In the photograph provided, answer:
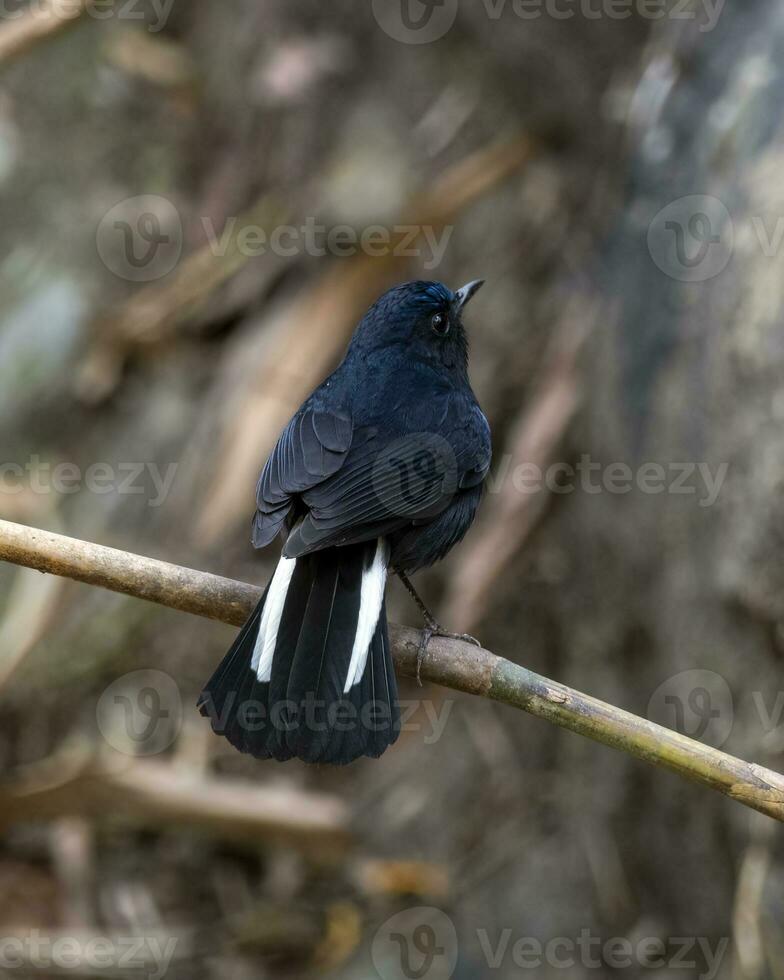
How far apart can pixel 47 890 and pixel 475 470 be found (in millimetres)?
3284

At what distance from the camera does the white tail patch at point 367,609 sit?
3225mm

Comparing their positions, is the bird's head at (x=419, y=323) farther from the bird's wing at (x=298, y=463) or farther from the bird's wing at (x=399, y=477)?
the bird's wing at (x=298, y=463)

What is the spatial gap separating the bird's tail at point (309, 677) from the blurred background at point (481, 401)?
194cm

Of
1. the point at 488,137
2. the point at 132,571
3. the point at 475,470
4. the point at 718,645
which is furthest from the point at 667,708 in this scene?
the point at 488,137

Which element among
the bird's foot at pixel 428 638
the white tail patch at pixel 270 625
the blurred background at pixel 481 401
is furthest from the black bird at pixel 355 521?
the blurred background at pixel 481 401

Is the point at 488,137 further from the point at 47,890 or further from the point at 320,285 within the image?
the point at 47,890

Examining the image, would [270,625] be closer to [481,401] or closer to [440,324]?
[440,324]

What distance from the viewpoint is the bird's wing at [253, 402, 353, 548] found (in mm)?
3621

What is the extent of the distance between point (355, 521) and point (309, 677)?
50 cm

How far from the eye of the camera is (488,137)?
7.66 m

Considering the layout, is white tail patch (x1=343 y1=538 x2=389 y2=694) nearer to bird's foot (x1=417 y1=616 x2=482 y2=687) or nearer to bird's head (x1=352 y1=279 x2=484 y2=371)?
bird's foot (x1=417 y1=616 x2=482 y2=687)

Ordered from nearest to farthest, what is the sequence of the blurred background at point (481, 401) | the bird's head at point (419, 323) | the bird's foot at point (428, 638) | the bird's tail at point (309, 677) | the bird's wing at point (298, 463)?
the bird's tail at point (309, 677) → the bird's foot at point (428, 638) → the bird's wing at point (298, 463) → the bird's head at point (419, 323) → the blurred background at point (481, 401)

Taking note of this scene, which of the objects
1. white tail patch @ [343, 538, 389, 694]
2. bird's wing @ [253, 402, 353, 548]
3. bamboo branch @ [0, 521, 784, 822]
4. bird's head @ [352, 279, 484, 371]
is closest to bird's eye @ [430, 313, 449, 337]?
bird's head @ [352, 279, 484, 371]

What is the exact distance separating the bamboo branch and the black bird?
14 centimetres
